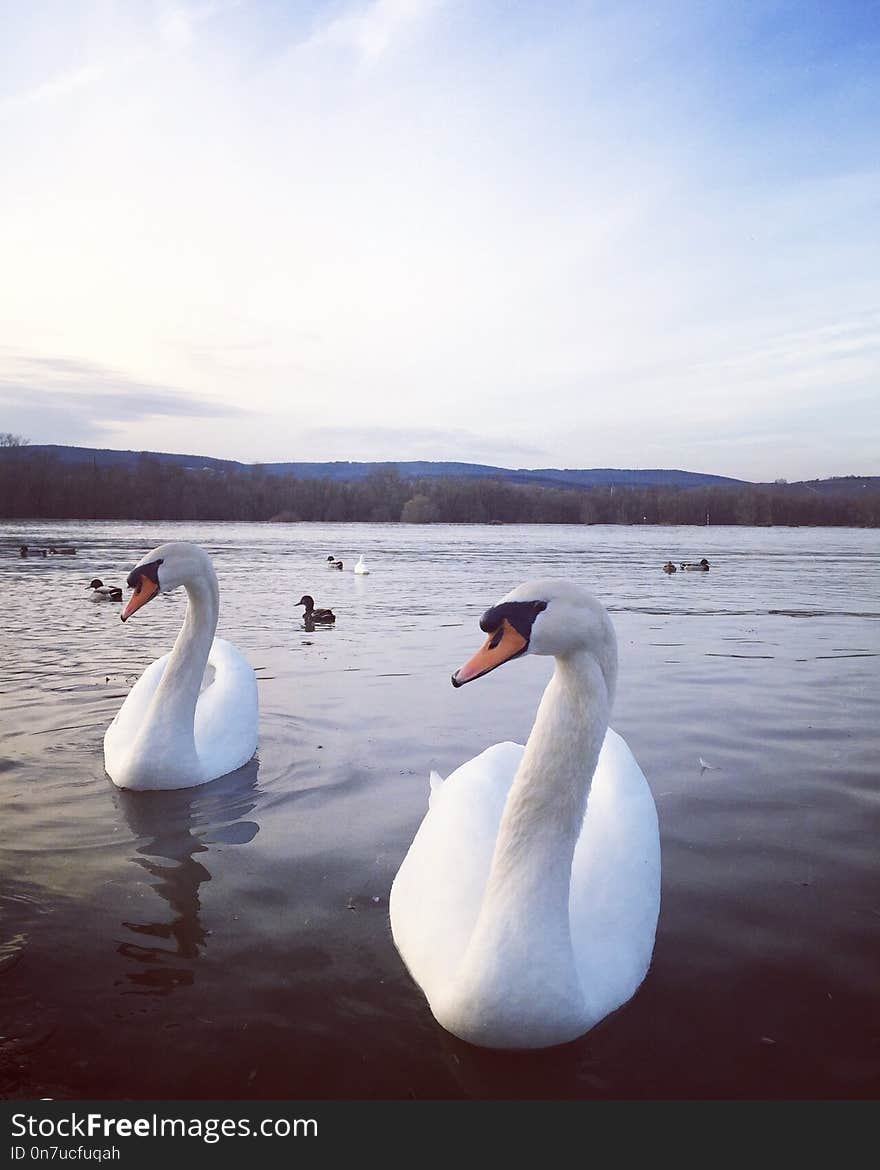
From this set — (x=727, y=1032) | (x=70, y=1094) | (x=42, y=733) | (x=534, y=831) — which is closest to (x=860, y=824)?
(x=727, y=1032)

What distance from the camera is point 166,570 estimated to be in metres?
6.55

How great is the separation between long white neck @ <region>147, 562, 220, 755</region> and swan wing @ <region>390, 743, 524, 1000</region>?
2531 mm

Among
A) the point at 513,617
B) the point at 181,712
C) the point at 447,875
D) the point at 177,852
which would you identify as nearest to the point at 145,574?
the point at 181,712

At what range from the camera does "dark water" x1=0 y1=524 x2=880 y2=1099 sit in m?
3.30

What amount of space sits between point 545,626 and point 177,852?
9.90 ft

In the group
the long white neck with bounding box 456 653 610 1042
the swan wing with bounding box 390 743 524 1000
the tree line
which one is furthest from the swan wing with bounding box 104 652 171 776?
the tree line

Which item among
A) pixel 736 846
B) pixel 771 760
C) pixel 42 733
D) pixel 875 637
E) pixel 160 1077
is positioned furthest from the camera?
pixel 875 637

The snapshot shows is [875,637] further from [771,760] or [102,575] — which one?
[102,575]

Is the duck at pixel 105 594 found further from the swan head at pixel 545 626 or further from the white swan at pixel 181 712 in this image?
the swan head at pixel 545 626

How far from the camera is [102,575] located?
24.7 meters

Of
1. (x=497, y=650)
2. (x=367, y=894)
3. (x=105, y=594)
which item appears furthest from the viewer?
(x=105, y=594)

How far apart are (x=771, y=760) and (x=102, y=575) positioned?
20897mm

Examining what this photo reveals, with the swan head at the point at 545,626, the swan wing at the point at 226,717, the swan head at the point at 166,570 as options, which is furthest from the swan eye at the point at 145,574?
Result: the swan head at the point at 545,626

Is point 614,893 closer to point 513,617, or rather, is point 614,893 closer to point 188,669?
point 513,617
